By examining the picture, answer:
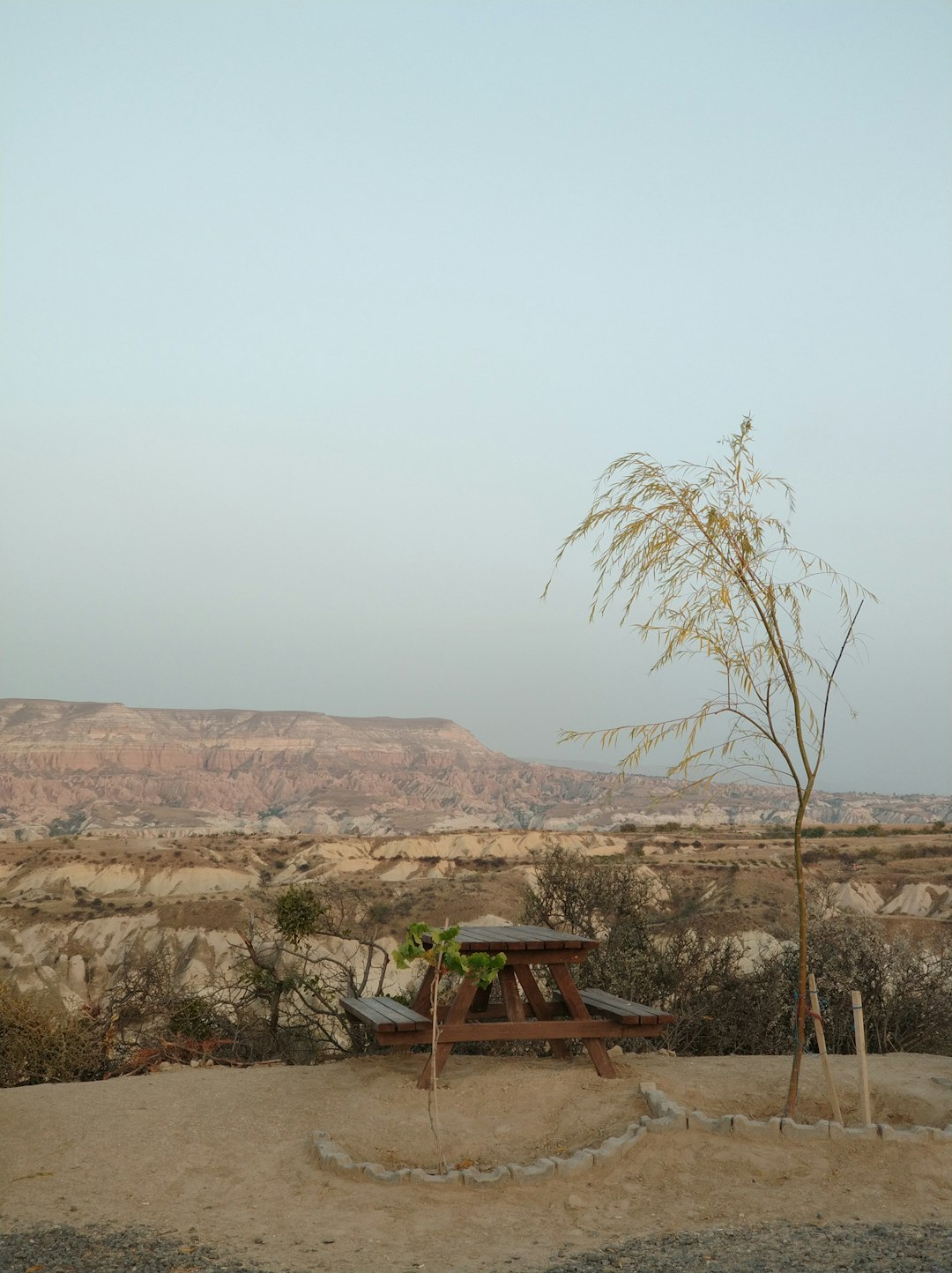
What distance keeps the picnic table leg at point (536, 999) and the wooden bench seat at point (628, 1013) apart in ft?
1.22

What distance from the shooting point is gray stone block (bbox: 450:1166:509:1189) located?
→ 5.92 m

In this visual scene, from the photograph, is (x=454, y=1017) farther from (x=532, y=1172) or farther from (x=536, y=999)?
(x=532, y=1172)

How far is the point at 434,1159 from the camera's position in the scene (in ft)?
20.9

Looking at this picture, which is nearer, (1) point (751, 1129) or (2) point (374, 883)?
(1) point (751, 1129)

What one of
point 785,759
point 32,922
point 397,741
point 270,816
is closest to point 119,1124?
point 785,759

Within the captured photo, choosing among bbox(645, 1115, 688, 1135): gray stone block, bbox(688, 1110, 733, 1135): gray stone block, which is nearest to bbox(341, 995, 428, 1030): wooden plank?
bbox(645, 1115, 688, 1135): gray stone block

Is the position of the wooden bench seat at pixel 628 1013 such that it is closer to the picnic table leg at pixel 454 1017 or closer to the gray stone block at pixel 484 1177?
the picnic table leg at pixel 454 1017

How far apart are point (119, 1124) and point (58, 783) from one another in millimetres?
116759

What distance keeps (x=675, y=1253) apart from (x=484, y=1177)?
4.83 feet

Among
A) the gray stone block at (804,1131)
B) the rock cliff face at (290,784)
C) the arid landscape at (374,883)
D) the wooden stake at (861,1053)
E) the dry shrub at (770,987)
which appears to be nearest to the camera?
the gray stone block at (804,1131)

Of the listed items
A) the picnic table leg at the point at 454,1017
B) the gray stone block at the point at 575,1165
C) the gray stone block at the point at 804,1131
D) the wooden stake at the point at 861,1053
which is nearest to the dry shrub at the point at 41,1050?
the picnic table leg at the point at 454,1017

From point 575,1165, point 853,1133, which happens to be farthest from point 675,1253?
point 853,1133

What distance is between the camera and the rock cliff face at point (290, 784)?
106062 millimetres

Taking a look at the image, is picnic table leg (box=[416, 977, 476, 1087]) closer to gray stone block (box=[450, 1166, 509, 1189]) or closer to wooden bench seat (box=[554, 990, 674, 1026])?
wooden bench seat (box=[554, 990, 674, 1026])
